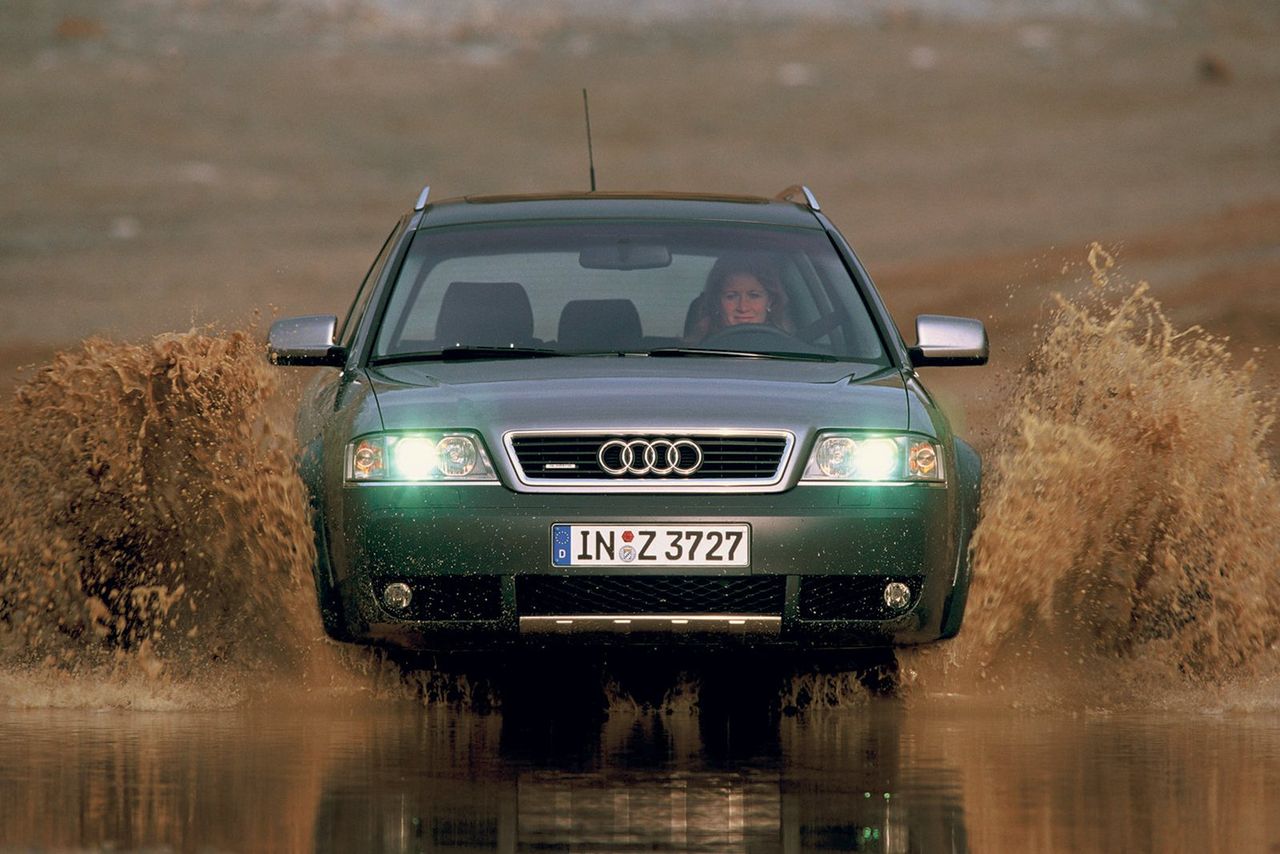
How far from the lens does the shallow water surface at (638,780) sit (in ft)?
20.4

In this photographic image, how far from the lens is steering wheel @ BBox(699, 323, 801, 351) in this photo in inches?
351

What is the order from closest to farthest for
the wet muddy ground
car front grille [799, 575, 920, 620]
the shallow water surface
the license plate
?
the shallow water surface
the wet muddy ground
the license plate
car front grille [799, 575, 920, 620]

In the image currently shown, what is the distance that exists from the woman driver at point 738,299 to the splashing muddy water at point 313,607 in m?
0.96

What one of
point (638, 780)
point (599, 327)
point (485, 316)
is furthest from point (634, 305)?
point (638, 780)

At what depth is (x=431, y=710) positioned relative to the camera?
879 cm

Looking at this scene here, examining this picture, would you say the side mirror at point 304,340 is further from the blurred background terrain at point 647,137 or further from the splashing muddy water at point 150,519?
the blurred background terrain at point 647,137

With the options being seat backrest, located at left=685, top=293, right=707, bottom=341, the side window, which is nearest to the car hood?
the side window

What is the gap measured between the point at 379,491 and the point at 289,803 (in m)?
1.30

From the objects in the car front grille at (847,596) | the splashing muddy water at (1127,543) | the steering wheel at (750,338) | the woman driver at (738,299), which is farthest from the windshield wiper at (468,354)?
the splashing muddy water at (1127,543)

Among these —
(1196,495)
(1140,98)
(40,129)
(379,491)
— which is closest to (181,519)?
(379,491)

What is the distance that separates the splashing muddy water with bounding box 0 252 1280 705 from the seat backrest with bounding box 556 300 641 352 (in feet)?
3.24

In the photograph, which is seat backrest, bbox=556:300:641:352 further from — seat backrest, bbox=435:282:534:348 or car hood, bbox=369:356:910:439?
car hood, bbox=369:356:910:439

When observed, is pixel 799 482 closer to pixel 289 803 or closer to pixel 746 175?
pixel 289 803

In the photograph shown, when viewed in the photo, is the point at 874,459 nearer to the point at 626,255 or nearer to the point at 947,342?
the point at 947,342
